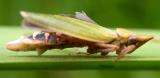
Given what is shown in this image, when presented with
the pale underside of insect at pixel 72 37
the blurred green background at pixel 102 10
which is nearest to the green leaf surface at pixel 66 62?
the pale underside of insect at pixel 72 37

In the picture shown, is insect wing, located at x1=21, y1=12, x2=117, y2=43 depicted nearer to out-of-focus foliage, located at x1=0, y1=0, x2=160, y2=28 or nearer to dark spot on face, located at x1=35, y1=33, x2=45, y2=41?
dark spot on face, located at x1=35, y1=33, x2=45, y2=41

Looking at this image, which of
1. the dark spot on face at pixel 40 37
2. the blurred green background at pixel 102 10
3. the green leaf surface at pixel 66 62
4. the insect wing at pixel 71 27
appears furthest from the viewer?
the blurred green background at pixel 102 10

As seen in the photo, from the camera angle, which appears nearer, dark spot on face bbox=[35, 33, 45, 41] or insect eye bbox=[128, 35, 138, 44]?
dark spot on face bbox=[35, 33, 45, 41]

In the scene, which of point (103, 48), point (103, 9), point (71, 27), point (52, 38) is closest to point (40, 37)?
point (52, 38)

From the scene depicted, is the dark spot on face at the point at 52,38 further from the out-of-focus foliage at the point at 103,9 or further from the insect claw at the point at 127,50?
the out-of-focus foliage at the point at 103,9

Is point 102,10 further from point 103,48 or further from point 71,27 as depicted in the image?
point 71,27

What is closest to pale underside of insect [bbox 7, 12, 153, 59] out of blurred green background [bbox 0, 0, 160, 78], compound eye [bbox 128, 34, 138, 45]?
compound eye [bbox 128, 34, 138, 45]
